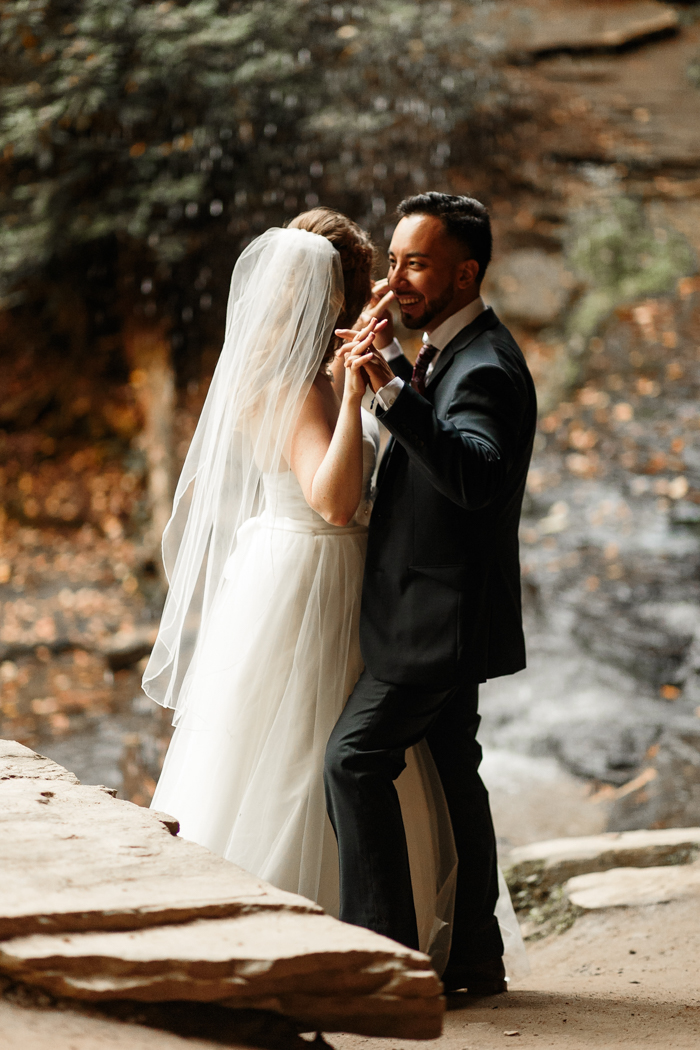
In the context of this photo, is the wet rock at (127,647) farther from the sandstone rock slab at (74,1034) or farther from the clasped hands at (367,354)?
the sandstone rock slab at (74,1034)

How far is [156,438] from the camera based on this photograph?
8453mm

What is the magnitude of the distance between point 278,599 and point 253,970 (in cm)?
132

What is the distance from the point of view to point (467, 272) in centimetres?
267

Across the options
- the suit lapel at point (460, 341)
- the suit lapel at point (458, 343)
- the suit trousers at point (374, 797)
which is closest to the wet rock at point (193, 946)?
the suit trousers at point (374, 797)

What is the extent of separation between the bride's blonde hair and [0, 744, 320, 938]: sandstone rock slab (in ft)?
4.73

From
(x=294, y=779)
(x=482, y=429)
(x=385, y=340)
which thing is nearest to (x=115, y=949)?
(x=294, y=779)

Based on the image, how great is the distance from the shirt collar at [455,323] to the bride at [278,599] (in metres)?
0.30

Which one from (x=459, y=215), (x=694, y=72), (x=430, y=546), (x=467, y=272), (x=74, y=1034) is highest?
(x=694, y=72)

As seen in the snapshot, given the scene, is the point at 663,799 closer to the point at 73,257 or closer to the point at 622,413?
the point at 622,413

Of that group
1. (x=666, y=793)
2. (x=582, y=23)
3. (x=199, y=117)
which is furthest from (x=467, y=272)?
(x=582, y=23)

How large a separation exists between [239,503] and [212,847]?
1006 millimetres

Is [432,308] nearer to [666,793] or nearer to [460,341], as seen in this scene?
[460,341]

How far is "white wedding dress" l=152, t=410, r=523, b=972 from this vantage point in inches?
105

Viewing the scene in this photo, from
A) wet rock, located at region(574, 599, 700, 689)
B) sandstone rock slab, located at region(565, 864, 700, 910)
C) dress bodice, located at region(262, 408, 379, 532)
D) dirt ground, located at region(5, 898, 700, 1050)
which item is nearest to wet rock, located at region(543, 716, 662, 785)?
wet rock, located at region(574, 599, 700, 689)
